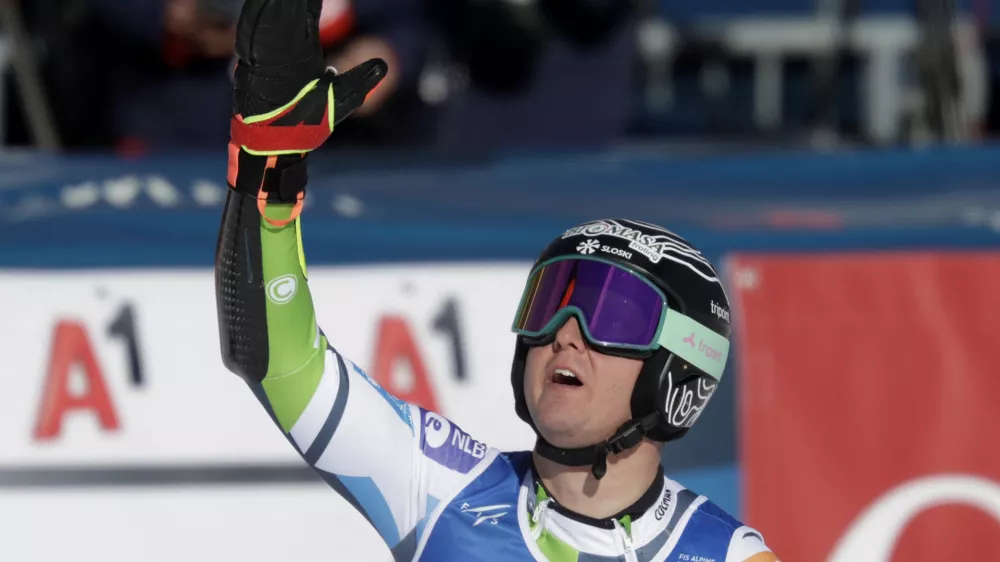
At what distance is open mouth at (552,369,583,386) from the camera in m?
2.17

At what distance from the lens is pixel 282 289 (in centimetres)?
204

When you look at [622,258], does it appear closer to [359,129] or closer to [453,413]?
[453,413]

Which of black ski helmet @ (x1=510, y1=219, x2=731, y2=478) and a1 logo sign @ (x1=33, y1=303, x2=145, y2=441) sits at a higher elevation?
black ski helmet @ (x1=510, y1=219, x2=731, y2=478)

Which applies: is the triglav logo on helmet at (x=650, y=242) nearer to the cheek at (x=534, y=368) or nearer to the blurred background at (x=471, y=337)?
the cheek at (x=534, y=368)

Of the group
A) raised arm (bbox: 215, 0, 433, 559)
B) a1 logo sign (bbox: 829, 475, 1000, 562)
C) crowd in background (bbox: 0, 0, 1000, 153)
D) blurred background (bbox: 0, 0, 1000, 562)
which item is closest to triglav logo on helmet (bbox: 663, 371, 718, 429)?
raised arm (bbox: 215, 0, 433, 559)

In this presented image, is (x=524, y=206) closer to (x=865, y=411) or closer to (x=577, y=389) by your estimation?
(x=865, y=411)

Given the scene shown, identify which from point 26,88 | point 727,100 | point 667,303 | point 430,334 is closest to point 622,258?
point 667,303

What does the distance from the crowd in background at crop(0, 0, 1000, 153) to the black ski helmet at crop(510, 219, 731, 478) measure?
177 cm

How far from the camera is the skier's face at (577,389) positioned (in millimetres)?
2135

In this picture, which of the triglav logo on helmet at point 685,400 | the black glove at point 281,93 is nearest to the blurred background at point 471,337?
the triglav logo on helmet at point 685,400

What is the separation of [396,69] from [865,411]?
6.01 feet

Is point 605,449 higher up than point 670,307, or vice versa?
point 670,307

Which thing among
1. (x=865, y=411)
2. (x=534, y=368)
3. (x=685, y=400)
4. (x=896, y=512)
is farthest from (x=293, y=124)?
(x=896, y=512)

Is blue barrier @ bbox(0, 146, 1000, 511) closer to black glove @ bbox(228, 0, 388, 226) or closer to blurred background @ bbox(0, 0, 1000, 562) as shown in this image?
blurred background @ bbox(0, 0, 1000, 562)
